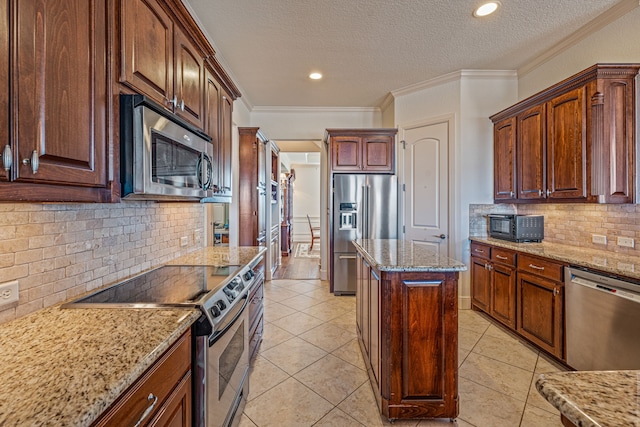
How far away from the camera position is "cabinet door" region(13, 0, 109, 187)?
79 cm

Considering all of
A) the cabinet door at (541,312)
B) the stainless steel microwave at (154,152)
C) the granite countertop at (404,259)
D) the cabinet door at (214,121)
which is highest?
the cabinet door at (214,121)

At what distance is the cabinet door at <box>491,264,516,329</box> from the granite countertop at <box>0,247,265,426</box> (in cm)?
281

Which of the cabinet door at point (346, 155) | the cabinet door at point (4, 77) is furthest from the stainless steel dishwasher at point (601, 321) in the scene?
the cabinet door at point (4, 77)

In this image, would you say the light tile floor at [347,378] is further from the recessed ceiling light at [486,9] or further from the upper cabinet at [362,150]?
the recessed ceiling light at [486,9]

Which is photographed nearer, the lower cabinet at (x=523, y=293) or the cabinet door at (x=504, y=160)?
the lower cabinet at (x=523, y=293)

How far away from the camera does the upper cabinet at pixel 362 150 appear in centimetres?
415

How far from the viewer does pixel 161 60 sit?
144cm

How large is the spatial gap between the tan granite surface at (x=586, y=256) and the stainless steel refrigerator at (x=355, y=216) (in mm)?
1416

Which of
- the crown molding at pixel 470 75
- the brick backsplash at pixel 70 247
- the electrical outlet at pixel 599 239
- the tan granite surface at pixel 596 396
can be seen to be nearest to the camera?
the tan granite surface at pixel 596 396

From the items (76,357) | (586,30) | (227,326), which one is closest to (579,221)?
(586,30)

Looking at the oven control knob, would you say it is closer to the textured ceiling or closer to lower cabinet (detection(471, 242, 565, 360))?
the textured ceiling

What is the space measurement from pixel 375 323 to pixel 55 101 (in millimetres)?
1877

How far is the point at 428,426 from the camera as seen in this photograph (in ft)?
5.59

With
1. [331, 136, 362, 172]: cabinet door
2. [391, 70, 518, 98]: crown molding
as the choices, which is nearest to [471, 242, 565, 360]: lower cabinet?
[331, 136, 362, 172]: cabinet door
